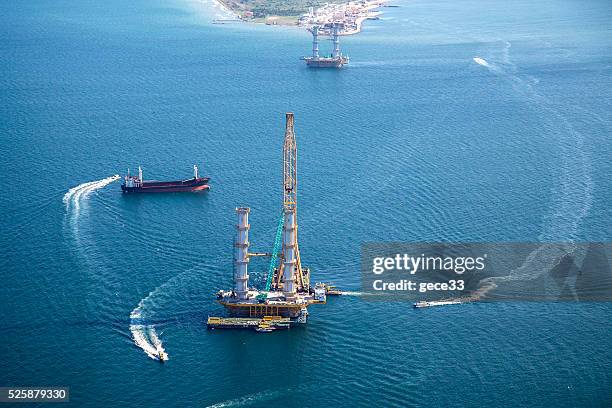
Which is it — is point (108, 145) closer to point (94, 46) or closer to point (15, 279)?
point (15, 279)

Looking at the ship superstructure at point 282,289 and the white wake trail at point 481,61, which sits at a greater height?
the white wake trail at point 481,61

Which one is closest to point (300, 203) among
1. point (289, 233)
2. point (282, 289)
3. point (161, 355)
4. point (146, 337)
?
point (282, 289)

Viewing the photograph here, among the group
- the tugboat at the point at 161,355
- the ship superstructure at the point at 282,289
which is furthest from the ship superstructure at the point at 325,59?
the tugboat at the point at 161,355

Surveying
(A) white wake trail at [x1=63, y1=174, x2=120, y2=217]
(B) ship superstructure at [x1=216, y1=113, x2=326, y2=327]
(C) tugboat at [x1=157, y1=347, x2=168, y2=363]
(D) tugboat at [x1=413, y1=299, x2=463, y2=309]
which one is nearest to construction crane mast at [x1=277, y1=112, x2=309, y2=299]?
(B) ship superstructure at [x1=216, y1=113, x2=326, y2=327]

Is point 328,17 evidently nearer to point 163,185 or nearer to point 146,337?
point 163,185

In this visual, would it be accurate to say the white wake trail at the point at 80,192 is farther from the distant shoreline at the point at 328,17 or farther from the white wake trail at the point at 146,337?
the distant shoreline at the point at 328,17

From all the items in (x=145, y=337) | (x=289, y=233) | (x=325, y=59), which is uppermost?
(x=325, y=59)

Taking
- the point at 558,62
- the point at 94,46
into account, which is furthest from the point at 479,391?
the point at 94,46
